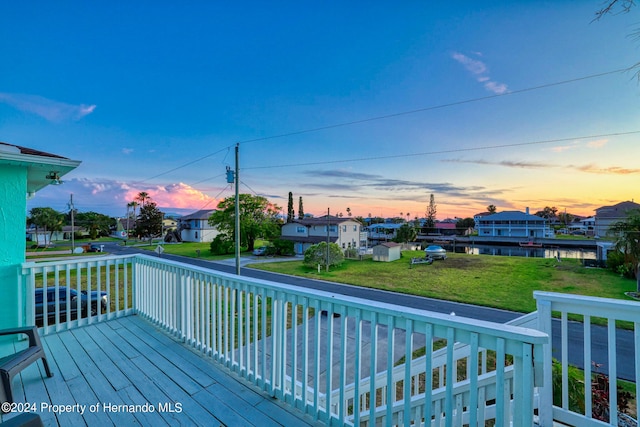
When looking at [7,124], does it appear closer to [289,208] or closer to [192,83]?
[192,83]

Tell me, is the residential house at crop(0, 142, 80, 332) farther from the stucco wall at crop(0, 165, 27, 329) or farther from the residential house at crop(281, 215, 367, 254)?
the residential house at crop(281, 215, 367, 254)

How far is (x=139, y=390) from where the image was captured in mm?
2133

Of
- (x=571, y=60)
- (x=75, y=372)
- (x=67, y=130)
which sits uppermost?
(x=571, y=60)

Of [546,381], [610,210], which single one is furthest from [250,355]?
[610,210]

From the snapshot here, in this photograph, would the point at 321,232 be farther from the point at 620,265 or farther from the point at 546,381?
the point at 546,381

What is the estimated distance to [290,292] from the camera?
1.95 metres

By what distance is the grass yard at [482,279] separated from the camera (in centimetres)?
1311

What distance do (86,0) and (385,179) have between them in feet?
71.5

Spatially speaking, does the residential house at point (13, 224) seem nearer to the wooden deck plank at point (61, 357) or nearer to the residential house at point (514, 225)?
the wooden deck plank at point (61, 357)

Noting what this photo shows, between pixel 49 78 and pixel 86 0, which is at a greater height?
pixel 86 0

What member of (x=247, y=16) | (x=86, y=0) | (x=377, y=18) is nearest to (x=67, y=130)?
(x=86, y=0)

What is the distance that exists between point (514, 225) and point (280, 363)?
5222 cm

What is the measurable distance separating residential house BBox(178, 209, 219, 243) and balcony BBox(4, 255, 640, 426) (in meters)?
39.4

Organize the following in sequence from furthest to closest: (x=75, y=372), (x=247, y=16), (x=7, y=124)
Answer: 1. (x=7, y=124)
2. (x=247, y=16)
3. (x=75, y=372)
